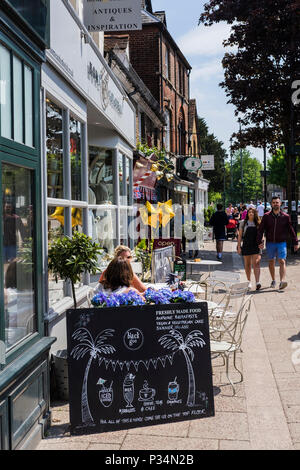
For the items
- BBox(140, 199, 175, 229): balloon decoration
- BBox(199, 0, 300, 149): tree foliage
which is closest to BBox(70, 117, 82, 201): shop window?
BBox(140, 199, 175, 229): balloon decoration

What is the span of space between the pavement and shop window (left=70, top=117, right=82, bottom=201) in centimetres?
272

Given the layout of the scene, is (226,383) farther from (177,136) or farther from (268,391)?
(177,136)

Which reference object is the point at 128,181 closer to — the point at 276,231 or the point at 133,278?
the point at 276,231

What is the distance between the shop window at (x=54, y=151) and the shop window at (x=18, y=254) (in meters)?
1.35

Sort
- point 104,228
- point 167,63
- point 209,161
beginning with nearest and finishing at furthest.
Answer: point 104,228 → point 167,63 → point 209,161

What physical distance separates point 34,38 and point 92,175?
4926 mm

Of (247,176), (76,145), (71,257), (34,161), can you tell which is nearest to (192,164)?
(76,145)

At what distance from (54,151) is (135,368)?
8.78ft

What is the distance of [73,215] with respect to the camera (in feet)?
22.3

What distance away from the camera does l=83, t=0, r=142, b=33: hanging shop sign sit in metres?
7.39

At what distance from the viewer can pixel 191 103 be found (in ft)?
109

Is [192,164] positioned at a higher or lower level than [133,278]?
higher

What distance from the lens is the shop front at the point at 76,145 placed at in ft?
18.3

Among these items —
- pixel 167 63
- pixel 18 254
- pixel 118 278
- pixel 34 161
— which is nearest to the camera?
pixel 18 254
